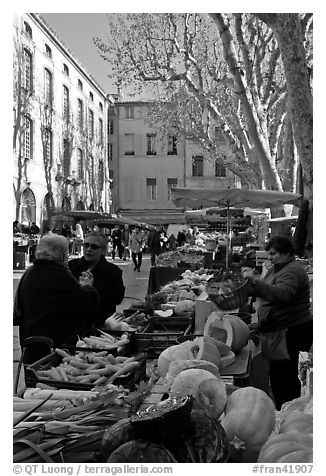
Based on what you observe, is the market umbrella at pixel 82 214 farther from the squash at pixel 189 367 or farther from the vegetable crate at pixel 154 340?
the squash at pixel 189 367

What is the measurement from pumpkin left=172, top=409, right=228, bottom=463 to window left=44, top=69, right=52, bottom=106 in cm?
3286

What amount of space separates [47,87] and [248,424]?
111ft

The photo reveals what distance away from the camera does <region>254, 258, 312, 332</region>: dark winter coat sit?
4.51 metres

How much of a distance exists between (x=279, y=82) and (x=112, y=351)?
18.0 meters

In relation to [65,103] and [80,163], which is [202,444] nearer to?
[65,103]

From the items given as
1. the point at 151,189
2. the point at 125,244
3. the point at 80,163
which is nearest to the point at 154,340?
the point at 125,244

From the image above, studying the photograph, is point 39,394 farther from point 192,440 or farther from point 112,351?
point 192,440

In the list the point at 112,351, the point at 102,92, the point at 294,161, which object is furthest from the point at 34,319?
the point at 102,92

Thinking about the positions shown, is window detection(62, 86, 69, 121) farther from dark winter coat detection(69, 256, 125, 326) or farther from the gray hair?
the gray hair

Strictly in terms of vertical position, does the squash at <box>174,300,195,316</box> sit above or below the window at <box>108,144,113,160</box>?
below

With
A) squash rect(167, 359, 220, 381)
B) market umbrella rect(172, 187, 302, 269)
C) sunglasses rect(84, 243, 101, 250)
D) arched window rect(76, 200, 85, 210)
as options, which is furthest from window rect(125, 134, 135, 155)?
squash rect(167, 359, 220, 381)

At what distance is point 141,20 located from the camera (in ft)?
62.0

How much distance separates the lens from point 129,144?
2056 inches

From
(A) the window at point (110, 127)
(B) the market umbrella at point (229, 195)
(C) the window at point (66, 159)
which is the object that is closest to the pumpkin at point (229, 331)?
(B) the market umbrella at point (229, 195)
